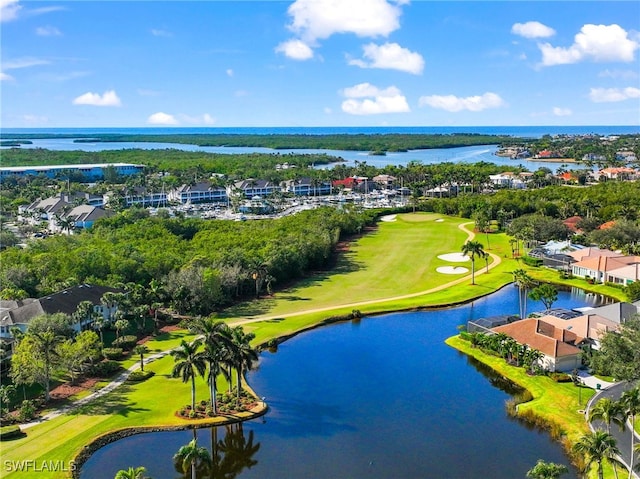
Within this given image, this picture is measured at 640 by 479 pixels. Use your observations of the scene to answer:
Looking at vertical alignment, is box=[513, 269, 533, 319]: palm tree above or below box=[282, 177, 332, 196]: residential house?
below

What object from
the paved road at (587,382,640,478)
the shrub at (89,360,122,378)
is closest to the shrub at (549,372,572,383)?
the paved road at (587,382,640,478)

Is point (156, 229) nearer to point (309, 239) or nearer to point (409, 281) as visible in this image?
point (309, 239)

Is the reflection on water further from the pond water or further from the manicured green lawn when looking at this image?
the manicured green lawn

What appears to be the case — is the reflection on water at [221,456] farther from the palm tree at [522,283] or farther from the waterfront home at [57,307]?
the palm tree at [522,283]

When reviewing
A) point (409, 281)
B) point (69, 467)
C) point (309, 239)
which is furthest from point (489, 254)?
point (69, 467)

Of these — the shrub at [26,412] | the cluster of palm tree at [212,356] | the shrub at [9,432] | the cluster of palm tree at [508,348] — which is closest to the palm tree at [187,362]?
the cluster of palm tree at [212,356]

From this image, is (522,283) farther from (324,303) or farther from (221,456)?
(221,456)

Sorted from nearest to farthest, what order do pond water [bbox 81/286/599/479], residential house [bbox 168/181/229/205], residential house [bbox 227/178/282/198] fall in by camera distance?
pond water [bbox 81/286/599/479]
residential house [bbox 168/181/229/205]
residential house [bbox 227/178/282/198]
